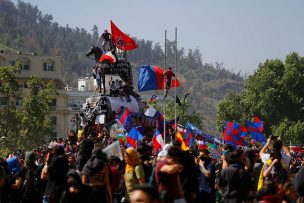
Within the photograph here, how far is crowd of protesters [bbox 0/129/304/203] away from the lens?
11.8 m

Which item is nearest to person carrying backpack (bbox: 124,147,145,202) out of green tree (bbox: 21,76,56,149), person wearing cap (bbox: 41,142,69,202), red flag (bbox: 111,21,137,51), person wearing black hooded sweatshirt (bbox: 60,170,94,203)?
person wearing cap (bbox: 41,142,69,202)

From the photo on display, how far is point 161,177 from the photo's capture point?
Result: 11188mm

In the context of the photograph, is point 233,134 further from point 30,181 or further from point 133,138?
point 30,181

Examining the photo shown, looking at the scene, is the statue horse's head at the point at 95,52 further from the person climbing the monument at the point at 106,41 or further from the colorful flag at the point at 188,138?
the colorful flag at the point at 188,138

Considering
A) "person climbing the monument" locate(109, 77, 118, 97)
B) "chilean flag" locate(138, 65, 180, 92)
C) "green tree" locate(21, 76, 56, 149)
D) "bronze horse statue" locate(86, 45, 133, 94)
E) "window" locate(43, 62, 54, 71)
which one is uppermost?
"window" locate(43, 62, 54, 71)

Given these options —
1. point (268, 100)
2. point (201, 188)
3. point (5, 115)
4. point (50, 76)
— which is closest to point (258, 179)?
point (201, 188)

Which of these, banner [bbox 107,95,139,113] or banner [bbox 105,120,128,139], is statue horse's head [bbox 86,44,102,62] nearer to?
banner [bbox 107,95,139,113]

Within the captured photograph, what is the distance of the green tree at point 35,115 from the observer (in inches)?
2798

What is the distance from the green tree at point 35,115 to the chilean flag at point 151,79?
1569 inches

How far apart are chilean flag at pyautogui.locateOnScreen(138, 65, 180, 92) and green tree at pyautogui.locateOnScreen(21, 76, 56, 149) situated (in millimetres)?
39857

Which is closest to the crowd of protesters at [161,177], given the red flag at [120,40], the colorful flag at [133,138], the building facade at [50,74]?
the colorful flag at [133,138]

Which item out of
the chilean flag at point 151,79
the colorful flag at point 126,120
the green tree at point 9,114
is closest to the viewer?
the colorful flag at point 126,120

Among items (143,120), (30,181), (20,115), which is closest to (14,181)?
(30,181)

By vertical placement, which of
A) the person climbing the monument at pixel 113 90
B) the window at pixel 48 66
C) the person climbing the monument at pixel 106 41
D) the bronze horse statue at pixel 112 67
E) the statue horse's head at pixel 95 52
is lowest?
the person climbing the monument at pixel 113 90
